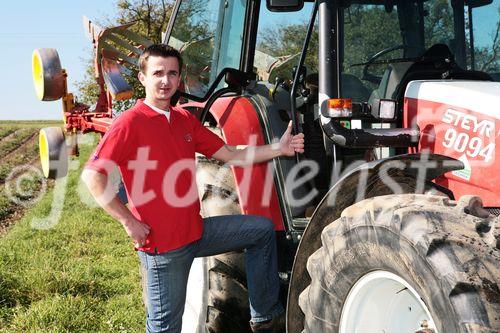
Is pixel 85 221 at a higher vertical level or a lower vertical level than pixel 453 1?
lower

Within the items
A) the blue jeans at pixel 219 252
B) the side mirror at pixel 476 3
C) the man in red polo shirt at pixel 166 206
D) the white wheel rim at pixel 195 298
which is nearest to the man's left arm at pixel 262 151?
the man in red polo shirt at pixel 166 206

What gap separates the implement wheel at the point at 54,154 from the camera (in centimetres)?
615

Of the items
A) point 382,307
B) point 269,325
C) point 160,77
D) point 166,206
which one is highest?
point 160,77

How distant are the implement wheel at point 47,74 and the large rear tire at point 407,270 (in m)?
3.65

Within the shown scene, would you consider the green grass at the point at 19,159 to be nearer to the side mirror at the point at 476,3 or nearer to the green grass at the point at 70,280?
the green grass at the point at 70,280

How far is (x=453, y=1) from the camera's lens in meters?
3.12

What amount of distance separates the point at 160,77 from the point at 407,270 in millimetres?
1459

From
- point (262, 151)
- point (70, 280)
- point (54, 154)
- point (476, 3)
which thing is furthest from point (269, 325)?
point (54, 154)

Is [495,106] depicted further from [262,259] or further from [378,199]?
[262,259]

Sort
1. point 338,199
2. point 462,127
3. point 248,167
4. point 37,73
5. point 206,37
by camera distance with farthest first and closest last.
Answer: point 37,73 → point 206,37 → point 248,167 → point 338,199 → point 462,127

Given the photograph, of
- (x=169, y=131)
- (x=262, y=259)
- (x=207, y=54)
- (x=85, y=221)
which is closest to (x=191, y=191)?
(x=169, y=131)

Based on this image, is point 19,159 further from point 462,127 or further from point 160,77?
point 462,127

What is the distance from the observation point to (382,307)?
88.7 inches

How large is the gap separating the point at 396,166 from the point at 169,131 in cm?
108
